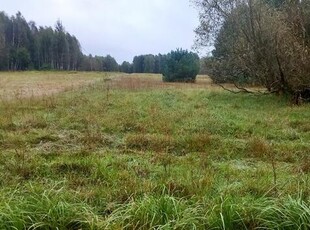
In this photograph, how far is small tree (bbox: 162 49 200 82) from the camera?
43.8 meters

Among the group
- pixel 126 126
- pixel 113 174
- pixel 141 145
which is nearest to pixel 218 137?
pixel 141 145

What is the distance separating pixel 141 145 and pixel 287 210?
5.07 m

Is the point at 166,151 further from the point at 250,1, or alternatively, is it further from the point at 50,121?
the point at 250,1

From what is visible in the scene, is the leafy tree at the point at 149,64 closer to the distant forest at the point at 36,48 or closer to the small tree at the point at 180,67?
the distant forest at the point at 36,48

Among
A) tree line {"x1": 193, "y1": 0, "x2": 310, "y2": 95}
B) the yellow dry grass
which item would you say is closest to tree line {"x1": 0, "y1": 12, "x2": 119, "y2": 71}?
the yellow dry grass

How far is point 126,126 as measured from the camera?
10492 millimetres

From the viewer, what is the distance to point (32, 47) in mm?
86188

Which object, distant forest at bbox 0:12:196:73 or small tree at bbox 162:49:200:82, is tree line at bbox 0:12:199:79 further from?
small tree at bbox 162:49:200:82

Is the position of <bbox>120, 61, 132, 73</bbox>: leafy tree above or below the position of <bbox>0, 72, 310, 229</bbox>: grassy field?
below

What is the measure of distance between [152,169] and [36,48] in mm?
85078

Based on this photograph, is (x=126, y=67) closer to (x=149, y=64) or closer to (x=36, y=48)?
(x=149, y=64)

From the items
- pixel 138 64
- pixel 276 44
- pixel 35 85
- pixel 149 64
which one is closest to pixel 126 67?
pixel 138 64

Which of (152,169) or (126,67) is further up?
(152,169)

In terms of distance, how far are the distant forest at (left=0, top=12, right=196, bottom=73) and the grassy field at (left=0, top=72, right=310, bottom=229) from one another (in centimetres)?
6659
